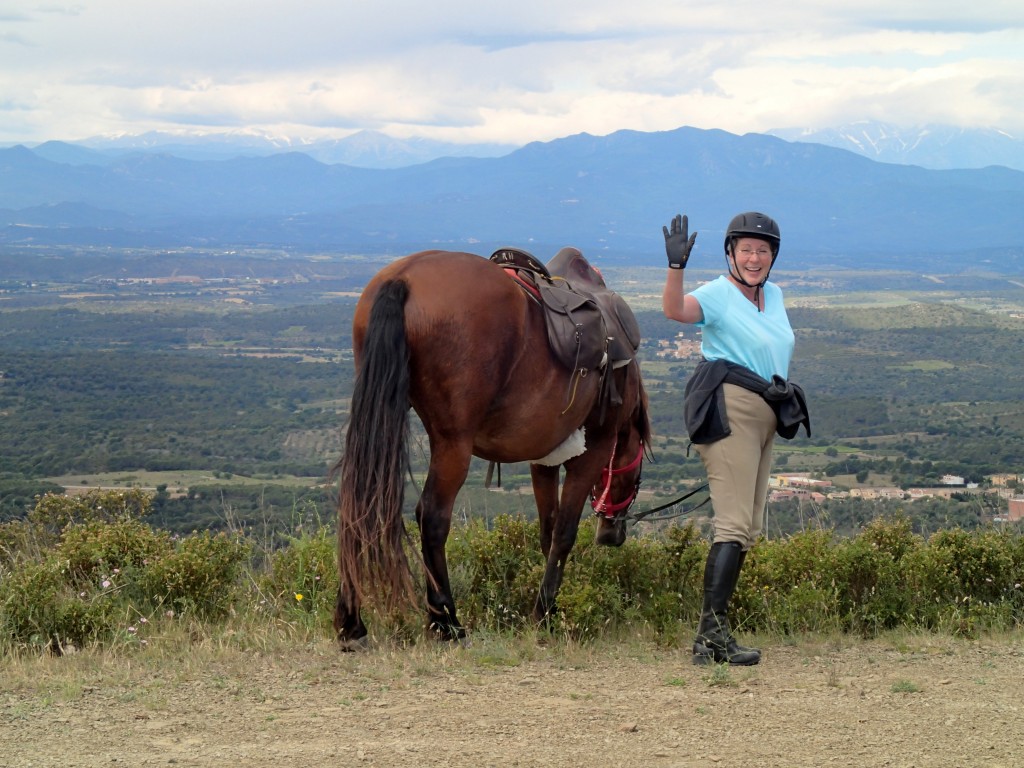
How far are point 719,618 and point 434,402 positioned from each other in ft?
5.51

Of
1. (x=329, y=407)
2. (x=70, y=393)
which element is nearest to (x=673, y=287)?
(x=329, y=407)

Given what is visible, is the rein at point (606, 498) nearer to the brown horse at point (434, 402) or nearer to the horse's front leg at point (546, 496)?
the horse's front leg at point (546, 496)

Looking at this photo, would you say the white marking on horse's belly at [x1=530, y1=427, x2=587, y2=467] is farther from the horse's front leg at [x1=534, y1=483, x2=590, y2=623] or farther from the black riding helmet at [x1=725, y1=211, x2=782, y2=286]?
the black riding helmet at [x1=725, y1=211, x2=782, y2=286]

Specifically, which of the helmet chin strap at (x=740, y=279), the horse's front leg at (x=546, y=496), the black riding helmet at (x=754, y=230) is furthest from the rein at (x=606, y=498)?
the black riding helmet at (x=754, y=230)

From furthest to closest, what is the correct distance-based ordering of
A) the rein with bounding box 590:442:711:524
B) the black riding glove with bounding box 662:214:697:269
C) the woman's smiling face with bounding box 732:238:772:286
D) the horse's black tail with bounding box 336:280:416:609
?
the rein with bounding box 590:442:711:524, the woman's smiling face with bounding box 732:238:772:286, the horse's black tail with bounding box 336:280:416:609, the black riding glove with bounding box 662:214:697:269

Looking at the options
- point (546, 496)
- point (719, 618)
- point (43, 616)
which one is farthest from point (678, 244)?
point (43, 616)

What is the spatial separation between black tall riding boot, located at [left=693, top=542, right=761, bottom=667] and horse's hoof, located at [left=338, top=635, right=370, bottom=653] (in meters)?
1.55

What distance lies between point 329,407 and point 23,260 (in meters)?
112

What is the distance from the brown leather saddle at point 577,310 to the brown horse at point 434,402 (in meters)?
0.07

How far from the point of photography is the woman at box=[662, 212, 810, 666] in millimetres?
5086

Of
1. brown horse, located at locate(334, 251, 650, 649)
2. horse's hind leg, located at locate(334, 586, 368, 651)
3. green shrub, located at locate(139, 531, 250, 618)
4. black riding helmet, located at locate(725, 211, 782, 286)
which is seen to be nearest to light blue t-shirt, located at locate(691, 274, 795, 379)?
black riding helmet, located at locate(725, 211, 782, 286)

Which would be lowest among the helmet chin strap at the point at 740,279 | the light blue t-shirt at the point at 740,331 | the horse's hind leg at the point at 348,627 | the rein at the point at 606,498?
the horse's hind leg at the point at 348,627

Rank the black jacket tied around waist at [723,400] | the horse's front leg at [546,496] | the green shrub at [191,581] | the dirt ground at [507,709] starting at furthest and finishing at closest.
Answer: the horse's front leg at [546,496], the green shrub at [191,581], the black jacket tied around waist at [723,400], the dirt ground at [507,709]

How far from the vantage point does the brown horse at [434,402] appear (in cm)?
492
